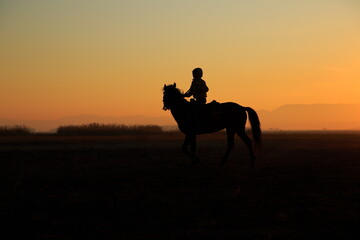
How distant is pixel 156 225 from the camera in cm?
579

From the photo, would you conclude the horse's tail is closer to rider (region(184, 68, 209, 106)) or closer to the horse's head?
rider (region(184, 68, 209, 106))

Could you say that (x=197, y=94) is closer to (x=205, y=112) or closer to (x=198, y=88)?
(x=198, y=88)

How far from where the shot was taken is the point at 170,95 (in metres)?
14.1

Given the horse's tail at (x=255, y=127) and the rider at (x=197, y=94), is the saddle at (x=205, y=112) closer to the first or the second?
the rider at (x=197, y=94)

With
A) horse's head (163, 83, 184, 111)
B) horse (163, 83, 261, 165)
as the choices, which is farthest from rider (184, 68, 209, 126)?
horse's head (163, 83, 184, 111)

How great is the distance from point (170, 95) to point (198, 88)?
85cm

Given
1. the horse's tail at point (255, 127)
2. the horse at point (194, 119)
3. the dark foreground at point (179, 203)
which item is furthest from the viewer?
the horse's tail at point (255, 127)

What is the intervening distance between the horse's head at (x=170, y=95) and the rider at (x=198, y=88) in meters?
0.40

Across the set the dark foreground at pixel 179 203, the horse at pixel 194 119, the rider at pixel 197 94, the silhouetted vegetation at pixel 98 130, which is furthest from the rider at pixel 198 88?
the silhouetted vegetation at pixel 98 130

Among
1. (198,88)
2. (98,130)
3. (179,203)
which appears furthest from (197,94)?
(98,130)

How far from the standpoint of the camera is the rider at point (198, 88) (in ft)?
45.7

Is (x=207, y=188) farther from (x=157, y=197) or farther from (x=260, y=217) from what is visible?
(x=260, y=217)

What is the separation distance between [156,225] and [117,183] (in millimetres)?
4017

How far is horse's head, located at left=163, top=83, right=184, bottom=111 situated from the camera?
1408cm
